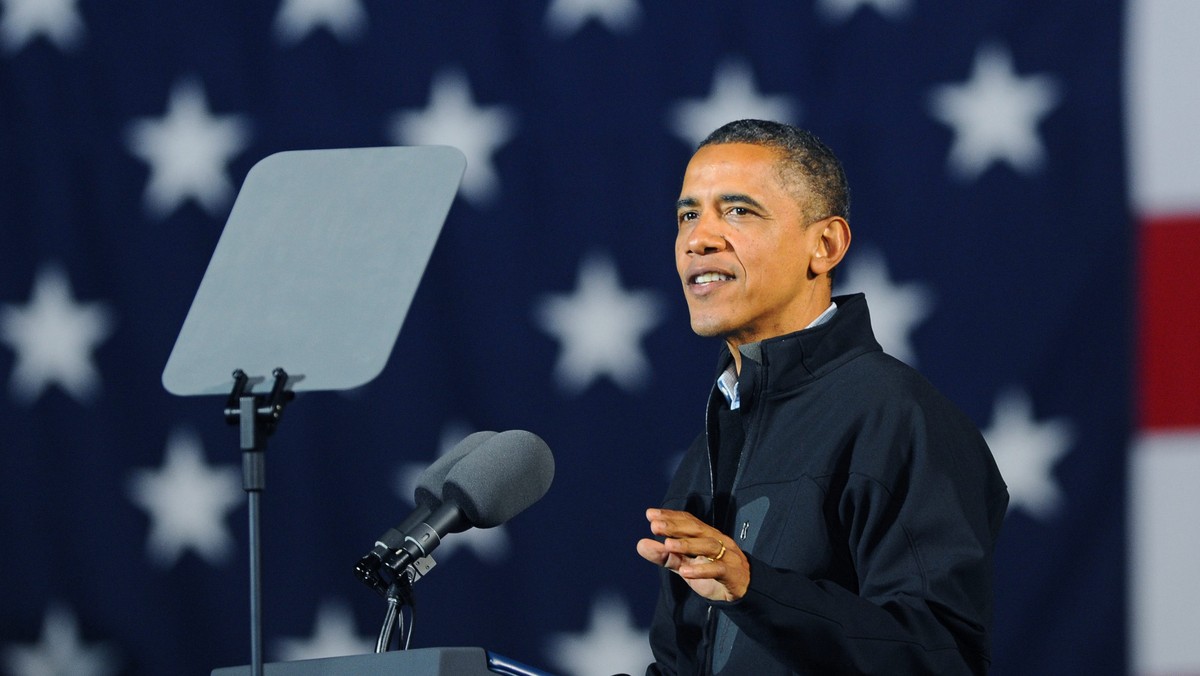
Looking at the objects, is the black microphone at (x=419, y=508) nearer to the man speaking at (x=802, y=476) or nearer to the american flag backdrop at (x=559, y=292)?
the man speaking at (x=802, y=476)

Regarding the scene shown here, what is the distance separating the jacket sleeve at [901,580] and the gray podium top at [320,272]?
39 cm

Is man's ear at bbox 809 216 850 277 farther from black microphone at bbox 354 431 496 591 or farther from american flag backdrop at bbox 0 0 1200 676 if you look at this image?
american flag backdrop at bbox 0 0 1200 676

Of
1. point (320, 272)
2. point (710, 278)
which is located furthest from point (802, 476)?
point (320, 272)

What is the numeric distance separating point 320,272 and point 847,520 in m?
0.60

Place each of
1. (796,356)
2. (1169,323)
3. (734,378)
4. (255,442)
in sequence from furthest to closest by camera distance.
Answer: (1169,323), (734,378), (796,356), (255,442)

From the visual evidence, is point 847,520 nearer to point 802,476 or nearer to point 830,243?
point 802,476

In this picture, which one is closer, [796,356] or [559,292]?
[796,356]

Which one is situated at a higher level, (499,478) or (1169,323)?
(1169,323)

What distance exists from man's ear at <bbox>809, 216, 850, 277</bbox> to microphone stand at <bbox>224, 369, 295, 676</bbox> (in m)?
0.81

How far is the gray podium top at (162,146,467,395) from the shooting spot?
98cm

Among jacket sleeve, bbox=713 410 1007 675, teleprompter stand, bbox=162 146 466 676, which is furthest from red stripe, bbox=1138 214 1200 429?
teleprompter stand, bbox=162 146 466 676

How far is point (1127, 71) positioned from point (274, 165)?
155 cm

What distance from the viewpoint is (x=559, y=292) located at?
2.29 m

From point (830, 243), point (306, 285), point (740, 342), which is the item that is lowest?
point (306, 285)
